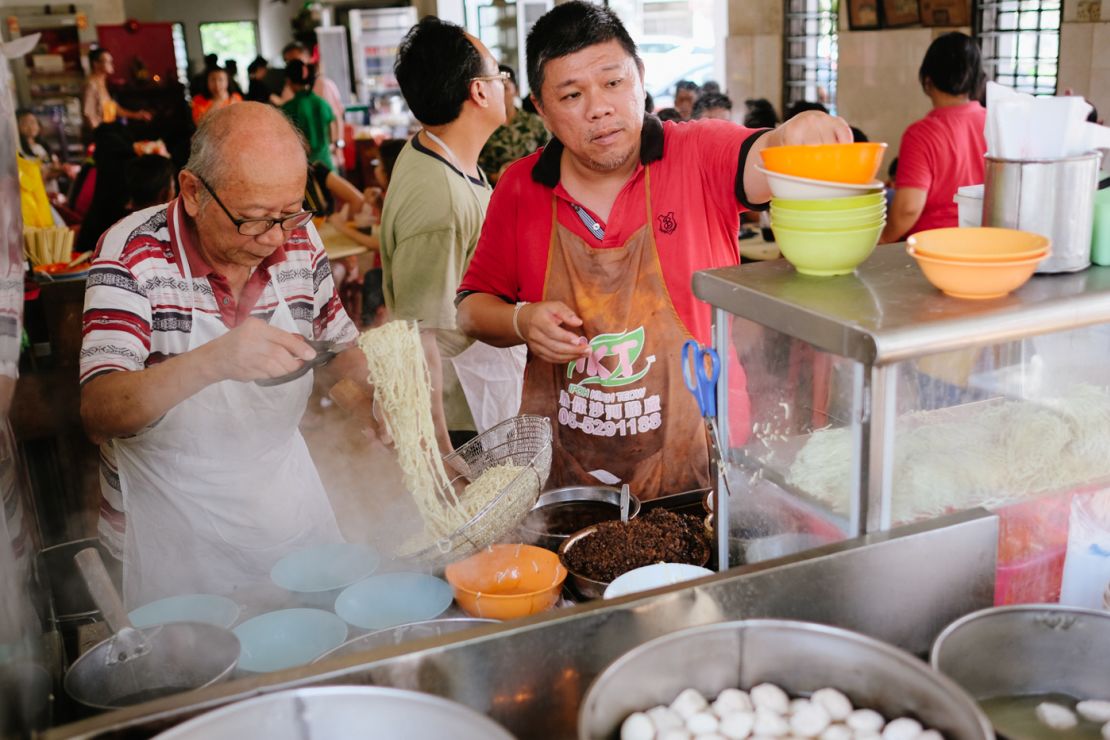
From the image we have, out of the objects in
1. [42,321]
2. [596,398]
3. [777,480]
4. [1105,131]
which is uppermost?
[1105,131]

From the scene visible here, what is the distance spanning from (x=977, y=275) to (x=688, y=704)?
0.83 meters

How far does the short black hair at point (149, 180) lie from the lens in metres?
5.08

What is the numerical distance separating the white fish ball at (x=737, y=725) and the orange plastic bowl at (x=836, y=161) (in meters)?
0.93

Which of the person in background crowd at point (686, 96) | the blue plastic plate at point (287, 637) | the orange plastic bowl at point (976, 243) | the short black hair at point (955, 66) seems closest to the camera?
the orange plastic bowl at point (976, 243)

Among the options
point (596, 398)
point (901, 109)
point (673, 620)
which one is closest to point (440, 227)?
point (596, 398)

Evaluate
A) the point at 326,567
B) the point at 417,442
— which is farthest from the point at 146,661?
the point at 417,442

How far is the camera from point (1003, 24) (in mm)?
7648

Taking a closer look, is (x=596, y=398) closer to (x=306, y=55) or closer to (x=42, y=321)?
(x=42, y=321)

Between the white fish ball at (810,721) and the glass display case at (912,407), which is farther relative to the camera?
the glass display case at (912,407)

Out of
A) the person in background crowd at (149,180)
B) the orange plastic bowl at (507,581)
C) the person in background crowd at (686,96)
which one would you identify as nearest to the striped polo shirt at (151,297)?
the orange plastic bowl at (507,581)

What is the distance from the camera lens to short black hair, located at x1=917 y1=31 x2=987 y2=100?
5.04 metres

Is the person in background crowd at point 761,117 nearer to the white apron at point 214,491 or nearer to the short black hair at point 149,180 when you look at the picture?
the short black hair at point 149,180

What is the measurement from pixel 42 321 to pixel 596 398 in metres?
4.61

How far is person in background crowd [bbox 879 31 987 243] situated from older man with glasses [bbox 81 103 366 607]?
11.3 feet
